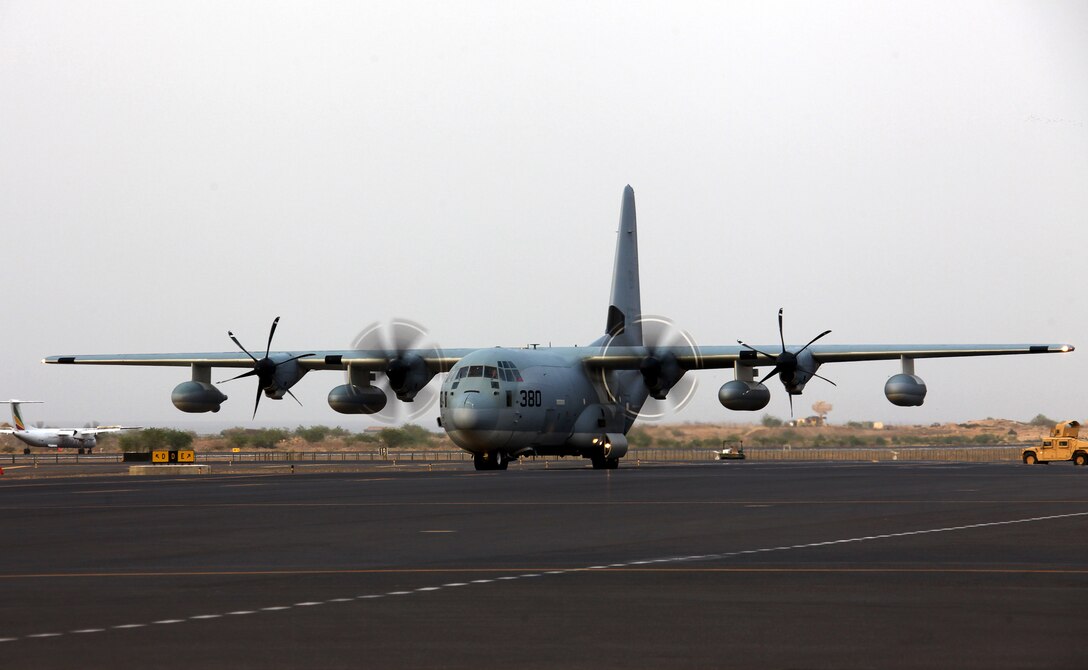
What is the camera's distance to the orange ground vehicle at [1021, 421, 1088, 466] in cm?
6819

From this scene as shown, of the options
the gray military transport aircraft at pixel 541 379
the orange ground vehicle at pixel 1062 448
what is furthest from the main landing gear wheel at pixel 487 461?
the orange ground vehicle at pixel 1062 448

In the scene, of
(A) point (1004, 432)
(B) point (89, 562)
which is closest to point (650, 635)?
(B) point (89, 562)

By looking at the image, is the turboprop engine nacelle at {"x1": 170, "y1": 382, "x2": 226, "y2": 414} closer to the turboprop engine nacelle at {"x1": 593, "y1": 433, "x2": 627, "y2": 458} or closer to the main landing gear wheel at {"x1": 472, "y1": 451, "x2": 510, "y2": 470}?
the main landing gear wheel at {"x1": 472, "y1": 451, "x2": 510, "y2": 470}

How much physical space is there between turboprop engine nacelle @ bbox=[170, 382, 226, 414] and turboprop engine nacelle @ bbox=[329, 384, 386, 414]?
4.82 metres

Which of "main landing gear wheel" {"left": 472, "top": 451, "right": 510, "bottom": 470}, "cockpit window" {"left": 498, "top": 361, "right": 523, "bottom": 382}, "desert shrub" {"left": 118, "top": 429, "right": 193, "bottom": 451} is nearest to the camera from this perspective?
"cockpit window" {"left": 498, "top": 361, "right": 523, "bottom": 382}

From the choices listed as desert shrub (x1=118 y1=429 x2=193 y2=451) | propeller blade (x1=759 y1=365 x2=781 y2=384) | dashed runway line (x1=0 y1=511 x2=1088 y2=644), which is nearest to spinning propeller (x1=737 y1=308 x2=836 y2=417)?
propeller blade (x1=759 y1=365 x2=781 y2=384)

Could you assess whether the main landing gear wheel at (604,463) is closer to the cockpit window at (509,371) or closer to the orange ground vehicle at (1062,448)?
the cockpit window at (509,371)

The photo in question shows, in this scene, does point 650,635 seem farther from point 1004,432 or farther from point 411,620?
point 1004,432

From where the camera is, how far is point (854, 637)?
11.2m

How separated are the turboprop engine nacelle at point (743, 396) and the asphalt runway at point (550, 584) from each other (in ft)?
81.0

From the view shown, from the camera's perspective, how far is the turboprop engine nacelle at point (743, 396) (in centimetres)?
5638

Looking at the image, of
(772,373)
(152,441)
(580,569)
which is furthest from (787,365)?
(152,441)

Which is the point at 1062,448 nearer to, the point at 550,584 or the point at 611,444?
the point at 611,444

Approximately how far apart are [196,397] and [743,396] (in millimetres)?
22466
